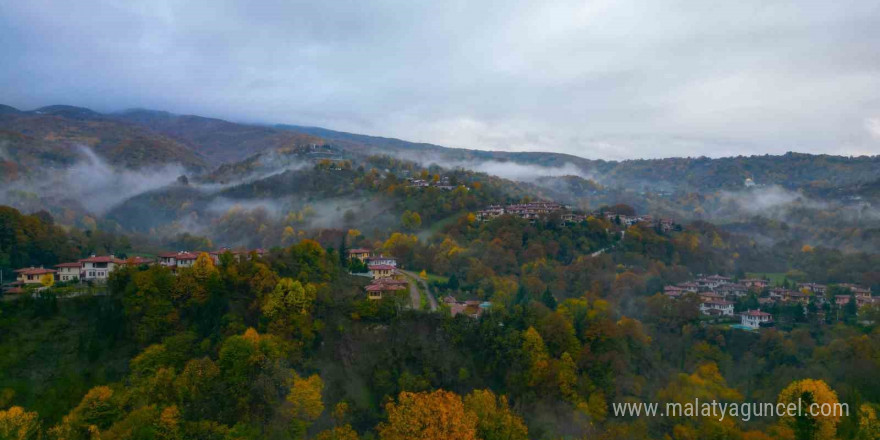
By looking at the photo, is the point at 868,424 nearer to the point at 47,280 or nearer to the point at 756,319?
the point at 756,319

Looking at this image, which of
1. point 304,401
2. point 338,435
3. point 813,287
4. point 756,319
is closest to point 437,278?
point 304,401

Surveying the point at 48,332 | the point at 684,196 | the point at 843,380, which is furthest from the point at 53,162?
the point at 684,196

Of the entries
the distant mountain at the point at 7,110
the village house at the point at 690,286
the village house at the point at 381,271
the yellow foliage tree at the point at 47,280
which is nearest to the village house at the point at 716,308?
the village house at the point at 690,286

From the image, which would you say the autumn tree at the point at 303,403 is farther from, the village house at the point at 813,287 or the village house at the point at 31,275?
the village house at the point at 813,287

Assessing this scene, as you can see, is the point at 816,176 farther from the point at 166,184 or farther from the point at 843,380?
the point at 166,184

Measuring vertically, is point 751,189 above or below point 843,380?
above

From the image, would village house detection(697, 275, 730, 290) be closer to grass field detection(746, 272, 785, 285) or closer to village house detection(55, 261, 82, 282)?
grass field detection(746, 272, 785, 285)

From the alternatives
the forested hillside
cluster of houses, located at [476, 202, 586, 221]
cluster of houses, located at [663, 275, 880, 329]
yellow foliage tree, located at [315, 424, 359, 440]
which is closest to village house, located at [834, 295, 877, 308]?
cluster of houses, located at [663, 275, 880, 329]
